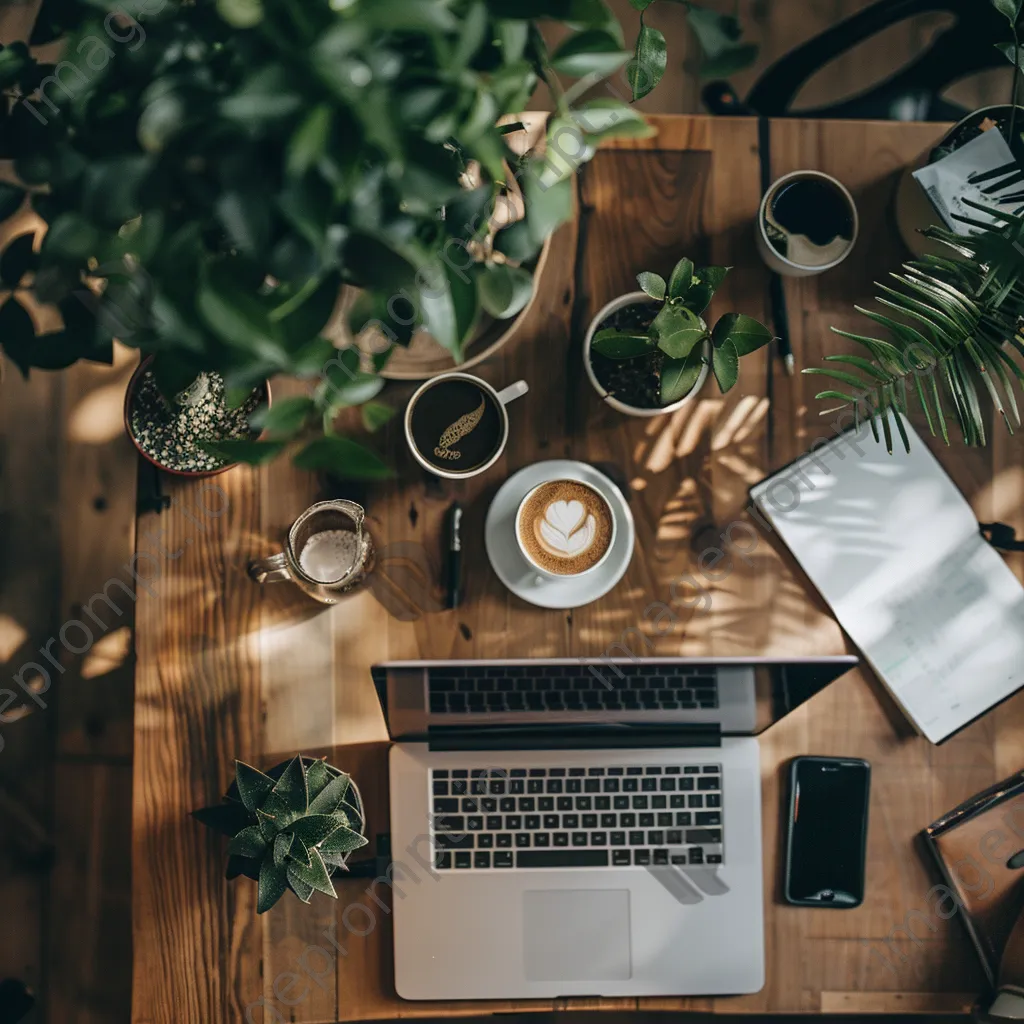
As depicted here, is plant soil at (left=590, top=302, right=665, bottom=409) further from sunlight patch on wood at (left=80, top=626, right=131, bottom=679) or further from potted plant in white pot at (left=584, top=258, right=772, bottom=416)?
sunlight patch on wood at (left=80, top=626, right=131, bottom=679)

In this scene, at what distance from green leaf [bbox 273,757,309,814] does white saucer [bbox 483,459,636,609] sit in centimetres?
33

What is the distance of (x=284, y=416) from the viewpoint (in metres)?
0.58

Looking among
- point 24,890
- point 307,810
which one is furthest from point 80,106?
point 24,890

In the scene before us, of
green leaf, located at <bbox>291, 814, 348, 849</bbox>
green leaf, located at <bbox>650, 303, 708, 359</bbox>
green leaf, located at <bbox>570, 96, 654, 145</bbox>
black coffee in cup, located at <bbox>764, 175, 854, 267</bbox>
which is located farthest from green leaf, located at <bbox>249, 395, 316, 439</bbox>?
black coffee in cup, located at <bbox>764, 175, 854, 267</bbox>

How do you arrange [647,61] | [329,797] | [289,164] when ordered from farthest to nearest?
[329,797] < [647,61] < [289,164]

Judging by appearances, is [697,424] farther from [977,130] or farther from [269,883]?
[269,883]

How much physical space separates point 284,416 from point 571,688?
63cm

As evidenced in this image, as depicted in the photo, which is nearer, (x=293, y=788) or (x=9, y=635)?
(x=293, y=788)

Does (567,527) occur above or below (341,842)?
above

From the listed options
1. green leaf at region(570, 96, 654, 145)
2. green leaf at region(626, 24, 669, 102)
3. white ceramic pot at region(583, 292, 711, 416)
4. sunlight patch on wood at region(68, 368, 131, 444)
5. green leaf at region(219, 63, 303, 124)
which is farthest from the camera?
sunlight patch on wood at region(68, 368, 131, 444)

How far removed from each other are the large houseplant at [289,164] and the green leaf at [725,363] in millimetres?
326

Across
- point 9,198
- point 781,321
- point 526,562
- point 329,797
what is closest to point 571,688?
point 526,562

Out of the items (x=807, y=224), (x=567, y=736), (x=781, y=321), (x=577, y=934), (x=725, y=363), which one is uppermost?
(x=807, y=224)

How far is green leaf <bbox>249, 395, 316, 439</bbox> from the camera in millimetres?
573
